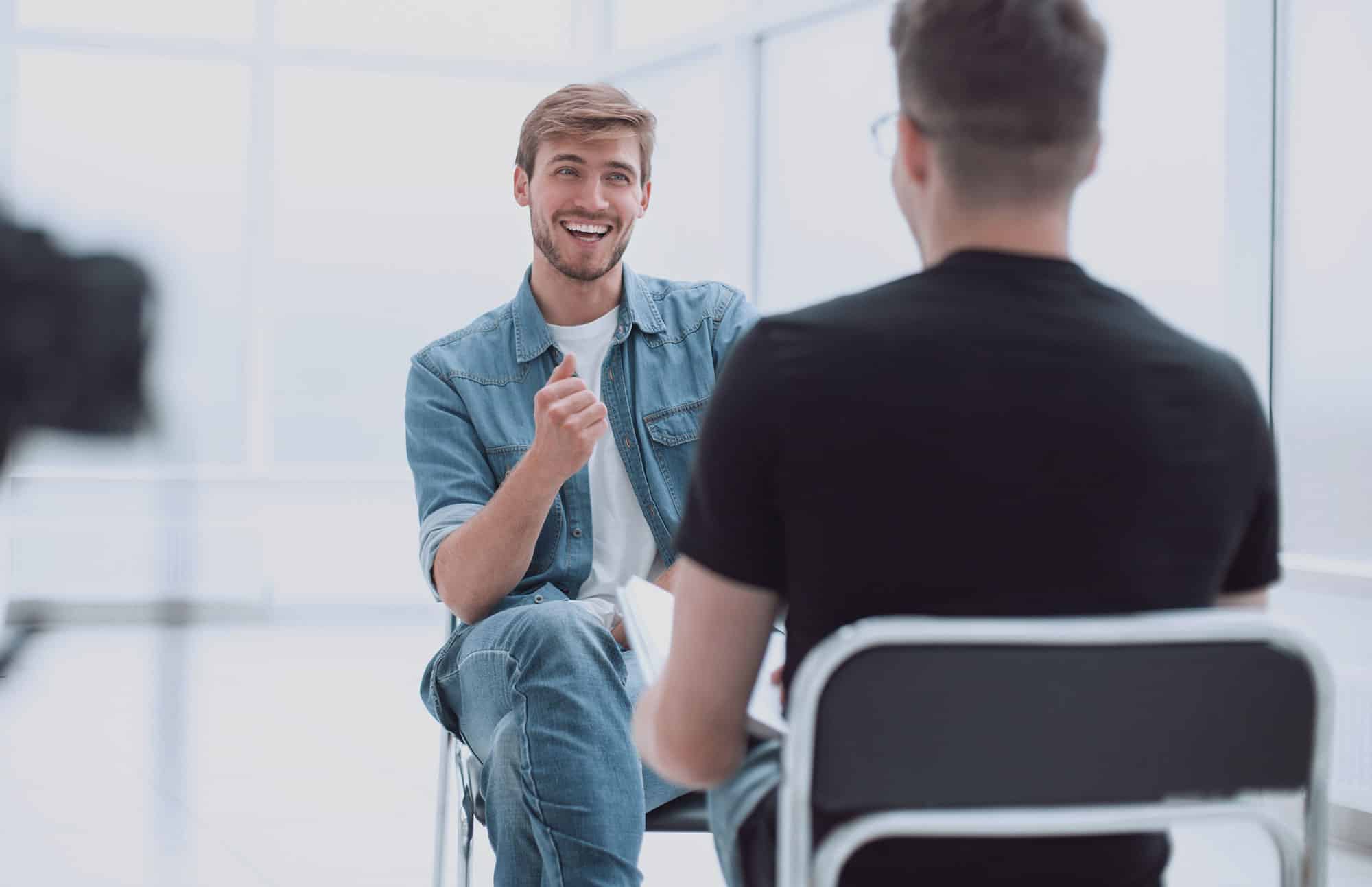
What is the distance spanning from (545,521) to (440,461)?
16cm

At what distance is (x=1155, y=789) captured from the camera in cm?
83

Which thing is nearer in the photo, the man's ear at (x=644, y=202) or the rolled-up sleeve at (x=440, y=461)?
the rolled-up sleeve at (x=440, y=461)

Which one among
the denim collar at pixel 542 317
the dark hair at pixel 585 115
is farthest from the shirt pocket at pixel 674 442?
the dark hair at pixel 585 115

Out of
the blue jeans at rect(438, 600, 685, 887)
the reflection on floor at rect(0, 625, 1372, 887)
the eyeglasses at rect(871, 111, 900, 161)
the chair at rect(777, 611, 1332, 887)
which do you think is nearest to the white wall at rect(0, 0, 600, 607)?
the reflection on floor at rect(0, 625, 1372, 887)

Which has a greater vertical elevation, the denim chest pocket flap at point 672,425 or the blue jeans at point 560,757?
the denim chest pocket flap at point 672,425

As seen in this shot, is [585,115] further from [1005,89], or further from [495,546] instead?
[1005,89]

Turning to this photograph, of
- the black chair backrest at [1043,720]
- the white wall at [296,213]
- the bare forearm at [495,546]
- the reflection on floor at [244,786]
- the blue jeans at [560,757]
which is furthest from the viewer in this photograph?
the white wall at [296,213]

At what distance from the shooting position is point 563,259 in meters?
1.86

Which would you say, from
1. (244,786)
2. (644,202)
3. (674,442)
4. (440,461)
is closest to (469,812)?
(440,461)

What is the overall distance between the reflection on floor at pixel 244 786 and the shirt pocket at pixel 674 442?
2.38ft

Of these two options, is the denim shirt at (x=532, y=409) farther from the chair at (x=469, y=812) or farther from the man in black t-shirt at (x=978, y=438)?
the man in black t-shirt at (x=978, y=438)

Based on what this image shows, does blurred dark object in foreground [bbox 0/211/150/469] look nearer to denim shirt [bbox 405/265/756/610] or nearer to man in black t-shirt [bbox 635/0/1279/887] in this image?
man in black t-shirt [bbox 635/0/1279/887]

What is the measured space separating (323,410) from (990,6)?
4846 millimetres

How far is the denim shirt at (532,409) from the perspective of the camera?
1.71m
